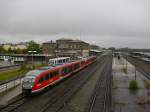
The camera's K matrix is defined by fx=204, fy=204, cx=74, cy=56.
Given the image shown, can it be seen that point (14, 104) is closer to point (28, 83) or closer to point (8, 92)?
point (28, 83)

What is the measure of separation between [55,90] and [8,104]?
8.25 meters

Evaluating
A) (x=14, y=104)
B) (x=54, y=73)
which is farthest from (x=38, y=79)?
(x=54, y=73)

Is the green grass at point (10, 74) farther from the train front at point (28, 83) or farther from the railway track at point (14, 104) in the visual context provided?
the train front at point (28, 83)

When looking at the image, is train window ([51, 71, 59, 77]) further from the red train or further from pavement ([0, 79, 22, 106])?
pavement ([0, 79, 22, 106])

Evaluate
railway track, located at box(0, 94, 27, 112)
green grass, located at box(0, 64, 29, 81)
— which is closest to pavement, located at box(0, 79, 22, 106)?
Answer: railway track, located at box(0, 94, 27, 112)

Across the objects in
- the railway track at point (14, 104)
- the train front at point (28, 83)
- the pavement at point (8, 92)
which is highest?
the train front at point (28, 83)

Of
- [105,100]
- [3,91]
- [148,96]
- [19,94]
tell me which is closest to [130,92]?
[148,96]

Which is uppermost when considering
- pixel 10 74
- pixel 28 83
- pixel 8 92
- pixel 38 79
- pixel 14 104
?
pixel 38 79

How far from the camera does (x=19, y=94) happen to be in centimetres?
2317

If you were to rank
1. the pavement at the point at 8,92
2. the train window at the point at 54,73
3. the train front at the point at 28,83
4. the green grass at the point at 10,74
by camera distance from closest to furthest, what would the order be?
the pavement at the point at 8,92 < the train front at the point at 28,83 < the train window at the point at 54,73 < the green grass at the point at 10,74

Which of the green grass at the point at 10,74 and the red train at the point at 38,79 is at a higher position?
the red train at the point at 38,79

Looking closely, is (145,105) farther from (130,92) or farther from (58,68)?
(58,68)

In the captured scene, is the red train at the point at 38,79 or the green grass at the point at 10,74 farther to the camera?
the green grass at the point at 10,74

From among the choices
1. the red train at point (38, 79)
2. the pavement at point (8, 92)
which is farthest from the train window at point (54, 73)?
the pavement at point (8, 92)
